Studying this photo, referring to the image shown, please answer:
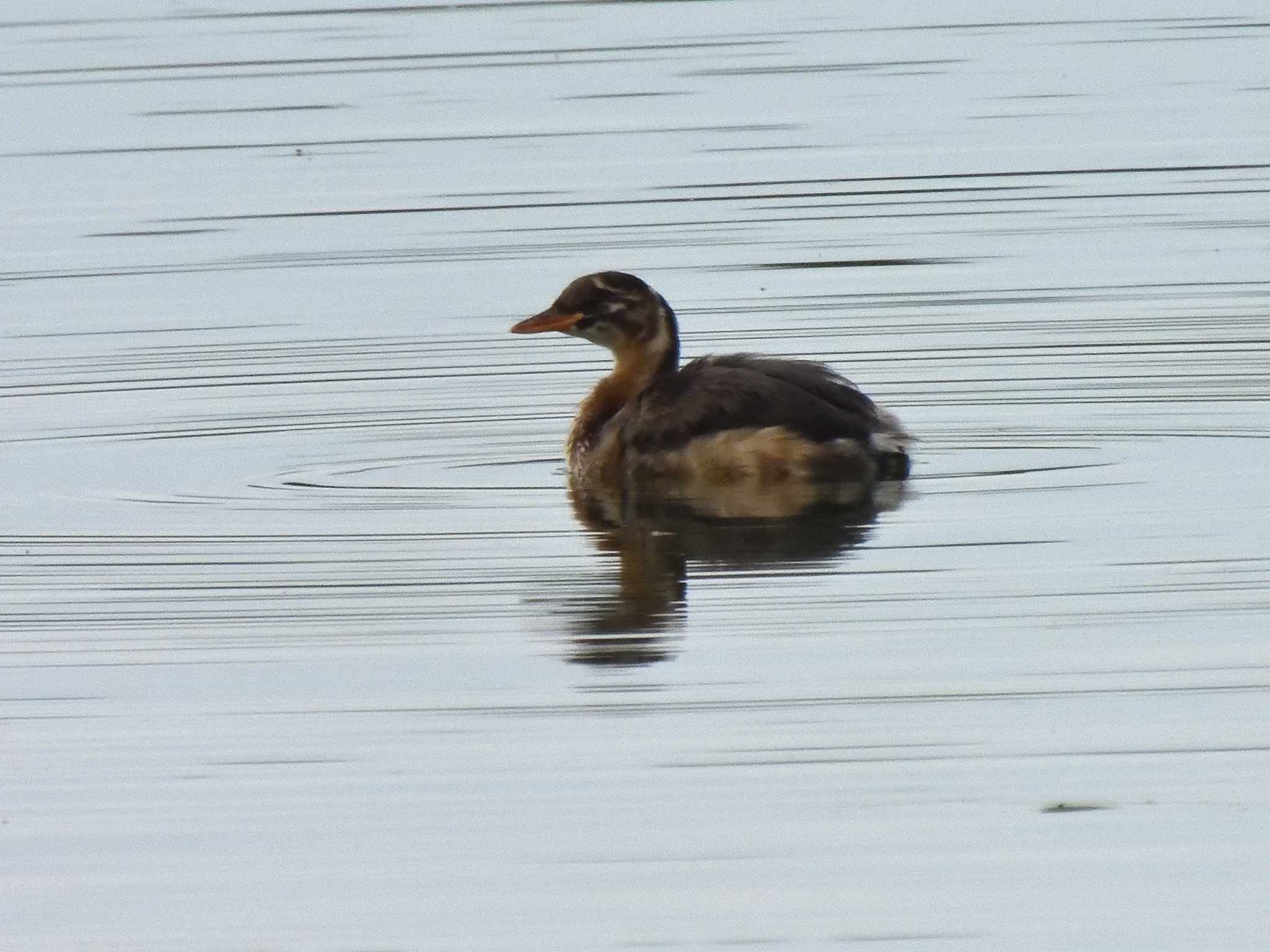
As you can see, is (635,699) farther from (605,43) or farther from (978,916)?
(605,43)

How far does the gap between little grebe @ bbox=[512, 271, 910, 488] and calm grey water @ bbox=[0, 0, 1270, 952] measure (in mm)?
416

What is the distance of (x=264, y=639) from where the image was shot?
9805 mm

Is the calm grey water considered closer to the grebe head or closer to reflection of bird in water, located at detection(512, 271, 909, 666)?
reflection of bird in water, located at detection(512, 271, 909, 666)

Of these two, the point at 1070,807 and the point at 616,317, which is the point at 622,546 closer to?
the point at 616,317

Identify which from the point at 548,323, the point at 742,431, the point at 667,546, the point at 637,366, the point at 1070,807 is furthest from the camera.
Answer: the point at 637,366

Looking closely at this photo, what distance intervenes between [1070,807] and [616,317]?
6333 millimetres

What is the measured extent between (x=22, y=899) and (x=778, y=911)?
183cm

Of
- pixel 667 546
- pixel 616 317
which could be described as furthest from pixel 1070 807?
pixel 616 317

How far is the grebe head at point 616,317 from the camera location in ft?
44.6

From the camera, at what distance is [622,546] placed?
1148 cm

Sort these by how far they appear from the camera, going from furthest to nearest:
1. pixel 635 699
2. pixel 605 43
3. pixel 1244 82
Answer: pixel 605 43 < pixel 1244 82 < pixel 635 699

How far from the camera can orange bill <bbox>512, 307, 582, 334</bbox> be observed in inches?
536

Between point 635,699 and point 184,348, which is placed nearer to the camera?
point 635,699

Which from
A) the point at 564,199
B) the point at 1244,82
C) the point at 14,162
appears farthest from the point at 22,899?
the point at 1244,82
